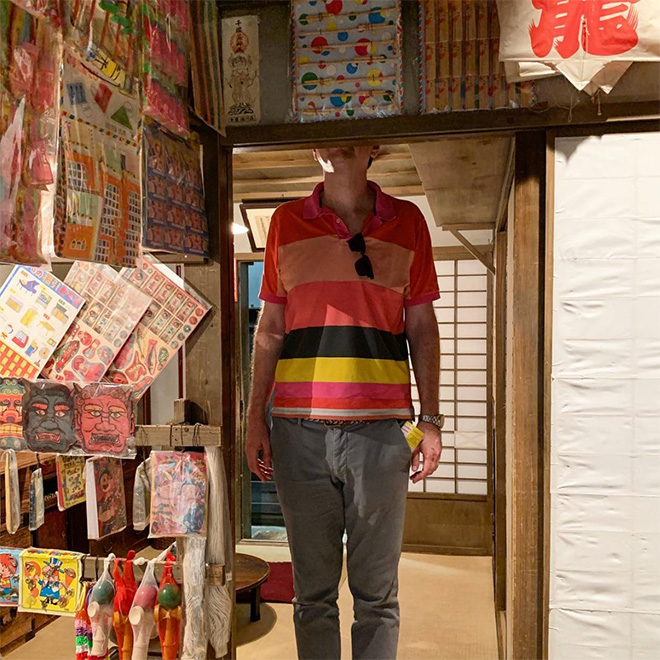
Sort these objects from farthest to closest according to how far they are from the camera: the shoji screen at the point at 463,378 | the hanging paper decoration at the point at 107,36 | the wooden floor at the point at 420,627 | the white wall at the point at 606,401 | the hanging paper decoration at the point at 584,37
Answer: the shoji screen at the point at 463,378, the wooden floor at the point at 420,627, the white wall at the point at 606,401, the hanging paper decoration at the point at 584,37, the hanging paper decoration at the point at 107,36

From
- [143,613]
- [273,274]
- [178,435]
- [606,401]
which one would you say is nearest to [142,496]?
[178,435]

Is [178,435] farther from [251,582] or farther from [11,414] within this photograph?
[251,582]

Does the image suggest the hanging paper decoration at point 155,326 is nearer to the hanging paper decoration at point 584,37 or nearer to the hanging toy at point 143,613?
the hanging toy at point 143,613

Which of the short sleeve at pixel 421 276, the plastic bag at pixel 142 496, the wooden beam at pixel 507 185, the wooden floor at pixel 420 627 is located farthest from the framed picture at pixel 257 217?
the plastic bag at pixel 142 496

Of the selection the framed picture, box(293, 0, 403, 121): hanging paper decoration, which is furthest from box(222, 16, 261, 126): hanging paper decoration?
the framed picture

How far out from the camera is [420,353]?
2.08m

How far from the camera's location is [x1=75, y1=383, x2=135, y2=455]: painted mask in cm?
187

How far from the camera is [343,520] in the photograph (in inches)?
78.9

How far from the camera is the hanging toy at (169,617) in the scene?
1.90 meters

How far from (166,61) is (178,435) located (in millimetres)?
1034

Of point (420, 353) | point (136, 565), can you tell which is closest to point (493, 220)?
point (420, 353)

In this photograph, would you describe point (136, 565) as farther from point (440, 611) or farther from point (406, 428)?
point (440, 611)

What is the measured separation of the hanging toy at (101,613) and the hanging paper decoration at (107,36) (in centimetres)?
133

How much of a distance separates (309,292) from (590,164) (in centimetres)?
86
